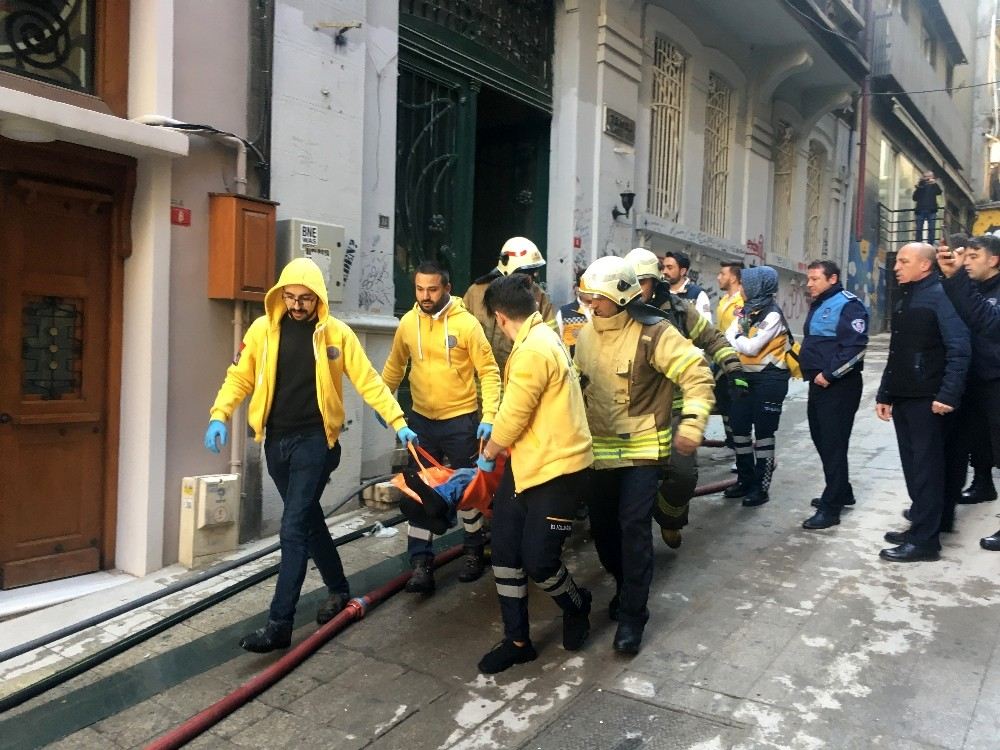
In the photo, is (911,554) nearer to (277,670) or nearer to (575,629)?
(575,629)

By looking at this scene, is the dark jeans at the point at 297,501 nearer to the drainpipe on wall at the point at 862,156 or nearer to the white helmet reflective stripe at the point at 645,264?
the white helmet reflective stripe at the point at 645,264

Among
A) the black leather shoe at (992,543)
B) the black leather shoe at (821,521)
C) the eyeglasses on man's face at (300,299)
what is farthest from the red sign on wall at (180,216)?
the black leather shoe at (992,543)

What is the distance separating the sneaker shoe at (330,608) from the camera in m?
4.18

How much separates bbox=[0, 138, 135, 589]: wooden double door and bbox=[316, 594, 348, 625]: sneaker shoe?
179 centimetres

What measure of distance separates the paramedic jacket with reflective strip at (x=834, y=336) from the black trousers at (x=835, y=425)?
106 millimetres

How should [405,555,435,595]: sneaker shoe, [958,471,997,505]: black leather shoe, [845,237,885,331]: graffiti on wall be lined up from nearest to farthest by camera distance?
[405,555,435,595]: sneaker shoe → [958,471,997,505]: black leather shoe → [845,237,885,331]: graffiti on wall

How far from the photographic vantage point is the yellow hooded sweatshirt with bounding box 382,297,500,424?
4.68 metres

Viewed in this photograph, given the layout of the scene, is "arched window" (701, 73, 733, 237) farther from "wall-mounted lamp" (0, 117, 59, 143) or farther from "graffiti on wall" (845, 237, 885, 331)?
"wall-mounted lamp" (0, 117, 59, 143)

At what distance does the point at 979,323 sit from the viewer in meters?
4.76

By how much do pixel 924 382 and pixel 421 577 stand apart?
317 cm

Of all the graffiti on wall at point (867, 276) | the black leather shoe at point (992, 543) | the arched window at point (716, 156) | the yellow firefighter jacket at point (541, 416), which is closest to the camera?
the yellow firefighter jacket at point (541, 416)

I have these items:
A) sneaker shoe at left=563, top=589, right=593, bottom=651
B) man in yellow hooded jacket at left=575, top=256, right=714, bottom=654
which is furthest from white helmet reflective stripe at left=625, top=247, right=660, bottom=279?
sneaker shoe at left=563, top=589, right=593, bottom=651

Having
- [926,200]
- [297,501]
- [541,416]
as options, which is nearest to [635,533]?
[541,416]

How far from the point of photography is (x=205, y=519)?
5.07m
